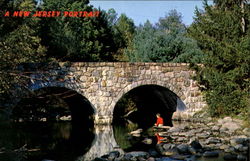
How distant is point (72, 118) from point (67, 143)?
7.05m

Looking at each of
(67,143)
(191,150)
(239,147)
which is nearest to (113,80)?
(67,143)

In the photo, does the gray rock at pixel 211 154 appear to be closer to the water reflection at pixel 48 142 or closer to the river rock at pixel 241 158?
the river rock at pixel 241 158

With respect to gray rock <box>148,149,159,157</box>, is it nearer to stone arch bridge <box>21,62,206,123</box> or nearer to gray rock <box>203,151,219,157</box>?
gray rock <box>203,151,219,157</box>

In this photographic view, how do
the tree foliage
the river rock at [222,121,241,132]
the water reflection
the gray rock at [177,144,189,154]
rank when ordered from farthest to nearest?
the tree foliage, the river rock at [222,121,241,132], the water reflection, the gray rock at [177,144,189,154]

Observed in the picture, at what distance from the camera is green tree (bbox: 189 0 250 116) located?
11.6 m

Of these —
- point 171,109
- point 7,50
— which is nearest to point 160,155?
point 7,50

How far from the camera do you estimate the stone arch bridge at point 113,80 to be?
12.3 metres

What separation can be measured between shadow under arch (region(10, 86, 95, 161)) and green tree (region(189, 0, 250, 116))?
435 cm

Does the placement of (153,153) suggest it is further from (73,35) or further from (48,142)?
(73,35)

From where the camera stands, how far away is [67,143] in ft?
33.5

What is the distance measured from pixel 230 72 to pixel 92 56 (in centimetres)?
1114

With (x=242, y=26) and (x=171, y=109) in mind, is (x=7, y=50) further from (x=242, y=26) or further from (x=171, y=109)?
(x=171, y=109)

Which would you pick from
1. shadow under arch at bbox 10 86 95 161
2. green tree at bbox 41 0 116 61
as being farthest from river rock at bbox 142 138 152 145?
green tree at bbox 41 0 116 61

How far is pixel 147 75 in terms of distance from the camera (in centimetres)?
1288
